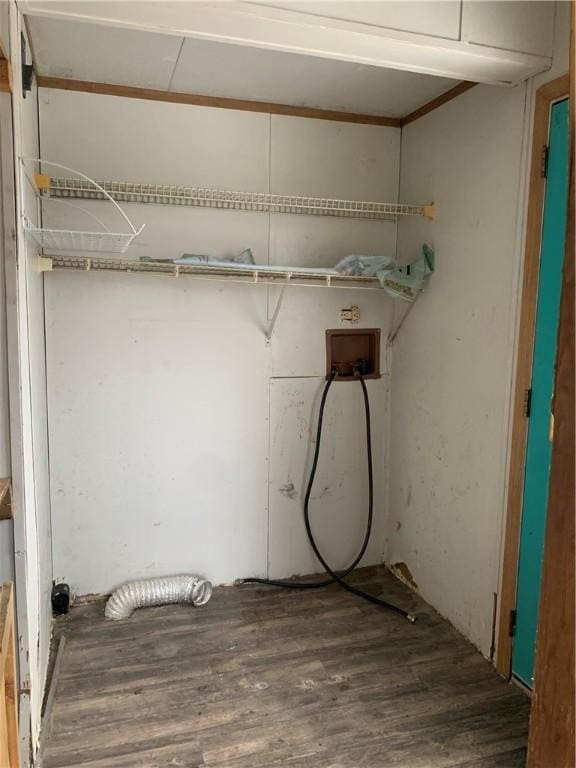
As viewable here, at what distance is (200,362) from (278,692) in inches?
58.5

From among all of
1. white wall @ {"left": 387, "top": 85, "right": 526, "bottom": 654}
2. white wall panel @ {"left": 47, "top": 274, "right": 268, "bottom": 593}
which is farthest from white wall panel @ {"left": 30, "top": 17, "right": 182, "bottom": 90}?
white wall @ {"left": 387, "top": 85, "right": 526, "bottom": 654}

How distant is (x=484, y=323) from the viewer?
2.37 meters

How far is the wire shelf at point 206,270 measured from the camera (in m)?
2.49

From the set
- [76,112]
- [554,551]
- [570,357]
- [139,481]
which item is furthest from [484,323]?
[76,112]

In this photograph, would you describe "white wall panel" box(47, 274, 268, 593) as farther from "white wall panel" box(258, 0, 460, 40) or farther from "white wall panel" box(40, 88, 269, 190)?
"white wall panel" box(258, 0, 460, 40)

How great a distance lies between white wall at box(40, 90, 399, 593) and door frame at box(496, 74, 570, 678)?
101 cm

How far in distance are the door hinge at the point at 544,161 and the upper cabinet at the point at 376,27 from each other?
266mm

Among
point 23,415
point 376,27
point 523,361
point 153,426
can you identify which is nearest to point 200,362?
point 153,426

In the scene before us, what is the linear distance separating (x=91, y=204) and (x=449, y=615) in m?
2.51

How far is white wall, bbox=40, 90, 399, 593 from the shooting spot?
2637mm

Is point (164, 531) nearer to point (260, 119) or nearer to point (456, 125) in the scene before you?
point (260, 119)

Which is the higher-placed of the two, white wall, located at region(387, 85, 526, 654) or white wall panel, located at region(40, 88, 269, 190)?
white wall panel, located at region(40, 88, 269, 190)

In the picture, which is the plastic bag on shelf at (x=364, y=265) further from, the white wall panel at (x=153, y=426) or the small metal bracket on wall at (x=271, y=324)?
the white wall panel at (x=153, y=426)

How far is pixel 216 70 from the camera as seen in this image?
2.40m
